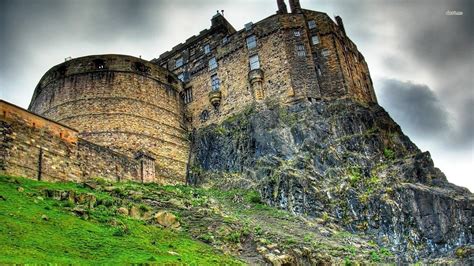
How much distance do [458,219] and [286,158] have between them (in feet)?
34.7

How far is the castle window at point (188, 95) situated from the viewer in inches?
1616

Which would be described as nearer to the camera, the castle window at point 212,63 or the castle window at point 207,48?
the castle window at point 212,63

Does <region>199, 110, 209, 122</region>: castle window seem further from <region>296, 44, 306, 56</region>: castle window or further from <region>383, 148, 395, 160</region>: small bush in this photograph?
<region>383, 148, 395, 160</region>: small bush

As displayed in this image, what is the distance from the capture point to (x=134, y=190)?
83.5 feet

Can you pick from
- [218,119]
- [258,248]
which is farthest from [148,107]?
[258,248]

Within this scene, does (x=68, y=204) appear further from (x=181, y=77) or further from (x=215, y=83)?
(x=181, y=77)

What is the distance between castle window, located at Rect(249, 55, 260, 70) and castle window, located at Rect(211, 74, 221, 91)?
3.34 metres

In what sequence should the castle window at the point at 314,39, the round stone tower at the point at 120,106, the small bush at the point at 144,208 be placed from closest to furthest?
the small bush at the point at 144,208
the round stone tower at the point at 120,106
the castle window at the point at 314,39

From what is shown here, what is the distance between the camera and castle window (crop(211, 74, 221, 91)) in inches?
1550

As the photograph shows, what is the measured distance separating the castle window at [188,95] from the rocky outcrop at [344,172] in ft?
14.8

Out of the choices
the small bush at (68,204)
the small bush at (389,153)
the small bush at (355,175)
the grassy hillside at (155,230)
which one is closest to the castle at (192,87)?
the small bush at (389,153)

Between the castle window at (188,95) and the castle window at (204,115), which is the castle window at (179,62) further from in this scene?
the castle window at (204,115)

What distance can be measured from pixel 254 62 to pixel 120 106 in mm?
11012

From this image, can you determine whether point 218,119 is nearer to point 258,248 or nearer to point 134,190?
point 134,190
